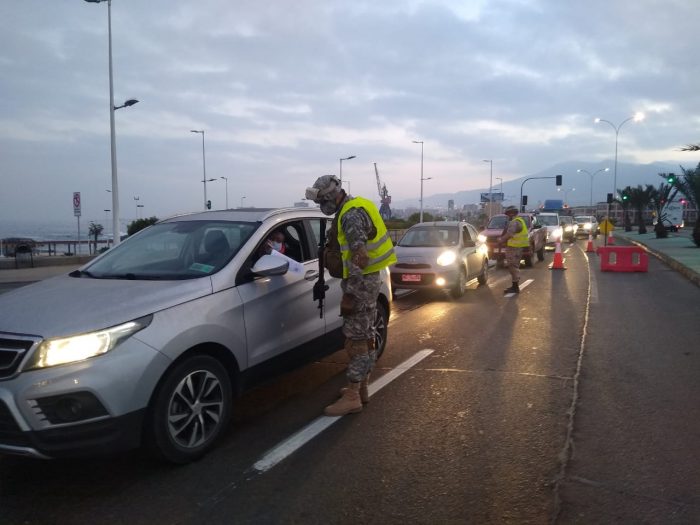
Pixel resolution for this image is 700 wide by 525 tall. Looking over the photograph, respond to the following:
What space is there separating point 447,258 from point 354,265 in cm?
690

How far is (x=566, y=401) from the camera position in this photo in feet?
16.6

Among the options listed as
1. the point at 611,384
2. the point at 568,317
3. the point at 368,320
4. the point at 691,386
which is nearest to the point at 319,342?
the point at 368,320

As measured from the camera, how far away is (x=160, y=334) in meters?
3.53

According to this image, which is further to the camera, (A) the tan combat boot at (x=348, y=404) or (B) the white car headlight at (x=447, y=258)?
(B) the white car headlight at (x=447, y=258)

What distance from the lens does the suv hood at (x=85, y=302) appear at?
3336 mm

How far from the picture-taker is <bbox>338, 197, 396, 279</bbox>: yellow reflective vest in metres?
4.59

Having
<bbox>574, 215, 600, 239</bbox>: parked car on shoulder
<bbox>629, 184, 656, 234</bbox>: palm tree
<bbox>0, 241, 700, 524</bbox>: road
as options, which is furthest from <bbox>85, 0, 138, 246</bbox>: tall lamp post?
<bbox>629, 184, 656, 234</bbox>: palm tree

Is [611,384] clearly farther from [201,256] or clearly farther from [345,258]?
[201,256]

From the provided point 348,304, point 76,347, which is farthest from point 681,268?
point 76,347

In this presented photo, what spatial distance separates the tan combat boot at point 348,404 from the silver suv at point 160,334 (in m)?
0.56

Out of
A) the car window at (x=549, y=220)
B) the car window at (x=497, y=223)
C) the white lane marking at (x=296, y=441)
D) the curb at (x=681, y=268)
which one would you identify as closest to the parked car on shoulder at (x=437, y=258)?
the curb at (x=681, y=268)

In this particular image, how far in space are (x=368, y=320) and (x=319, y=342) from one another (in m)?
0.73

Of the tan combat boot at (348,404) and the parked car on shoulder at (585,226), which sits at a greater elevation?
the parked car on shoulder at (585,226)

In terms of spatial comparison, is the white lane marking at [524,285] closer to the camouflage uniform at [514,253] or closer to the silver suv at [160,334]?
the camouflage uniform at [514,253]
